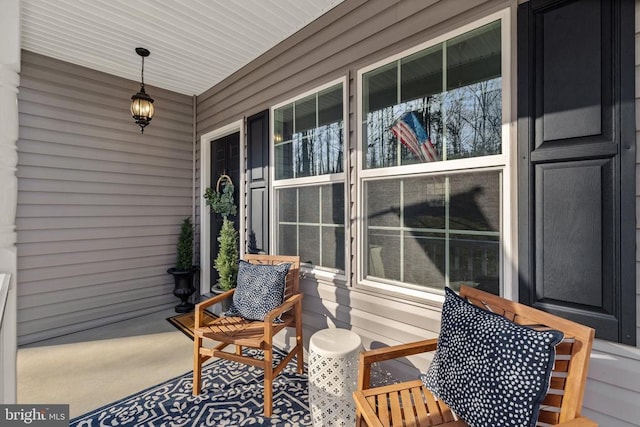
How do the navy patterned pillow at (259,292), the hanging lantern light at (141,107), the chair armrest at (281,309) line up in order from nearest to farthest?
1. the chair armrest at (281,309)
2. the navy patterned pillow at (259,292)
3. the hanging lantern light at (141,107)

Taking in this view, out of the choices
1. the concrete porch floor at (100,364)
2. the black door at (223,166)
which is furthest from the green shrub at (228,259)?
the concrete porch floor at (100,364)

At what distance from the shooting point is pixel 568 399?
1.10 m

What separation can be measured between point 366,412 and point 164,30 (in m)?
3.37

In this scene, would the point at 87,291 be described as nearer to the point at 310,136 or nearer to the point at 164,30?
the point at 164,30

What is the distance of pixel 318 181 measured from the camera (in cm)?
263

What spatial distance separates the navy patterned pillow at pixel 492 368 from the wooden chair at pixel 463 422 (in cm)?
12

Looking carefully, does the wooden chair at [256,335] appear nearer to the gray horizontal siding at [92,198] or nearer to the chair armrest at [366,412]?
the chair armrest at [366,412]

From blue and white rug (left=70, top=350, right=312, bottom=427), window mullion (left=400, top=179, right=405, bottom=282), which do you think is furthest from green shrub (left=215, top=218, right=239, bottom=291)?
Result: window mullion (left=400, top=179, right=405, bottom=282)

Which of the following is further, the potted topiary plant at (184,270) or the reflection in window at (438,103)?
the potted topiary plant at (184,270)

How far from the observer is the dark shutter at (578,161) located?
128 cm

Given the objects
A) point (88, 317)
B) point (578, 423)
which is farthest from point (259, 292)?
point (88, 317)

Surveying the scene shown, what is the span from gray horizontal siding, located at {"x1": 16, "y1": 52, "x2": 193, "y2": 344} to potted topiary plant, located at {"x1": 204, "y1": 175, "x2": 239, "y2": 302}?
27.1 inches

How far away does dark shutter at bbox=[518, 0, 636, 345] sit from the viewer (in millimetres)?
1277

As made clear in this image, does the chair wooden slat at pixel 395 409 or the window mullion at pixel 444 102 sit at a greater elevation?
the window mullion at pixel 444 102
